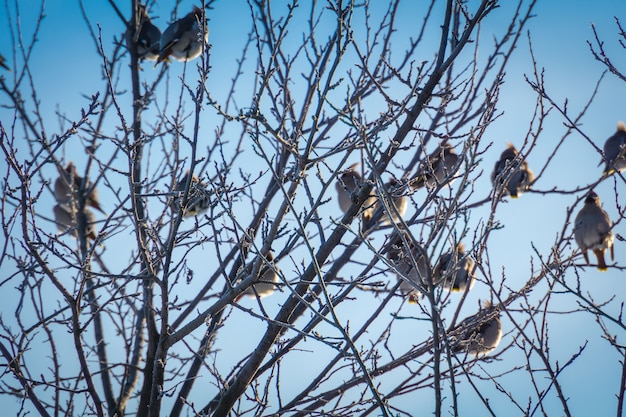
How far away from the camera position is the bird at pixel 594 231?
685 cm

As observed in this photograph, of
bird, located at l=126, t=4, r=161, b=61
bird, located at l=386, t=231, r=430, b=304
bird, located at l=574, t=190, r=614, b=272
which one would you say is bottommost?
bird, located at l=386, t=231, r=430, b=304

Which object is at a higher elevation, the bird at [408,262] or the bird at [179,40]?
the bird at [179,40]

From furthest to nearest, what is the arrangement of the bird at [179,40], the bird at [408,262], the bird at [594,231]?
the bird at [179,40]
the bird at [594,231]
the bird at [408,262]

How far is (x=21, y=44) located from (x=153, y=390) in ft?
10.4

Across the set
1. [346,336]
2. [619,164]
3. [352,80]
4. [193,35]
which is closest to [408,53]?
[352,80]

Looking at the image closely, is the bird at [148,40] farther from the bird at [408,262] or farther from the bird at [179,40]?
the bird at [408,262]

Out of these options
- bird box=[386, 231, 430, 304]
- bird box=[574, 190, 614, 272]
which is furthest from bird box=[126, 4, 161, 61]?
bird box=[574, 190, 614, 272]

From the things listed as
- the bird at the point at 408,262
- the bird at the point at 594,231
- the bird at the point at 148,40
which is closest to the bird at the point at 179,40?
the bird at the point at 148,40

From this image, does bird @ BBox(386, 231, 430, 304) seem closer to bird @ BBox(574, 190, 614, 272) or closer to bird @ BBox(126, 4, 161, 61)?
bird @ BBox(574, 190, 614, 272)

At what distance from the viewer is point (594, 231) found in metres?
7.04

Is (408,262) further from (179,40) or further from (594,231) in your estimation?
(179,40)

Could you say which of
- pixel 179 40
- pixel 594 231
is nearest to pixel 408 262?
pixel 594 231

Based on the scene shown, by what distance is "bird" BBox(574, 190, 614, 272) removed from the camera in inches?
270

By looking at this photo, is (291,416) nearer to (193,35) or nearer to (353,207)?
(353,207)
